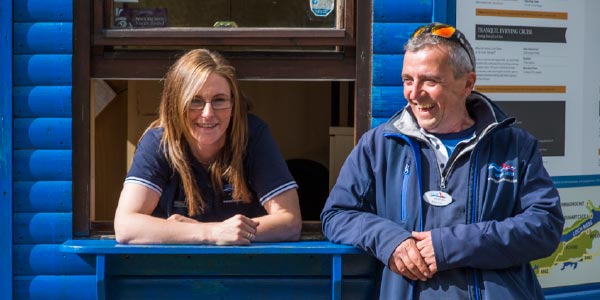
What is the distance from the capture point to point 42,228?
3.54m

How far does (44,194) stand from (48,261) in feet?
0.87

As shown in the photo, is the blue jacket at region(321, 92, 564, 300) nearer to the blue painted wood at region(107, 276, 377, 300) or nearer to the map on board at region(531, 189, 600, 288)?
the blue painted wood at region(107, 276, 377, 300)

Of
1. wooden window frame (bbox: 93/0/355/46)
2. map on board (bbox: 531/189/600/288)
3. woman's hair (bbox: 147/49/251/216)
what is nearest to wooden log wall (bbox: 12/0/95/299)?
wooden window frame (bbox: 93/0/355/46)

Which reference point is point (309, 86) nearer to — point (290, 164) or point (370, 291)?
point (290, 164)

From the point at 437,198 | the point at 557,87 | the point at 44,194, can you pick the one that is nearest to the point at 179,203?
the point at 44,194

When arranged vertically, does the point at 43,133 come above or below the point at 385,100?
below

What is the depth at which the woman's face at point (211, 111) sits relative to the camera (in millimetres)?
3312

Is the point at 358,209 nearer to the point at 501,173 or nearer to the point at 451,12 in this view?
the point at 501,173

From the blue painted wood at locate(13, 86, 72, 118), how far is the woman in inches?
14.7

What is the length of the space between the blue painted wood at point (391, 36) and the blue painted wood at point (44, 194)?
4.40ft

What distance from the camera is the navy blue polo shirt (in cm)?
338

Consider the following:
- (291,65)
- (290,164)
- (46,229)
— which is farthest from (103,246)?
(290,164)
